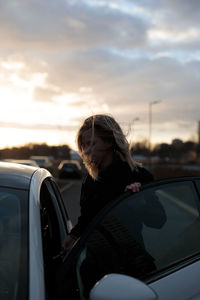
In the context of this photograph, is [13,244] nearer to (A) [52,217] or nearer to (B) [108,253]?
(B) [108,253]

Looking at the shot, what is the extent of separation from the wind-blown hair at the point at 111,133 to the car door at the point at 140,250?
37cm

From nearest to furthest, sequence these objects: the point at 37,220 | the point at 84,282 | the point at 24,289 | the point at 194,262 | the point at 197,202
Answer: the point at 24,289, the point at 84,282, the point at 37,220, the point at 194,262, the point at 197,202

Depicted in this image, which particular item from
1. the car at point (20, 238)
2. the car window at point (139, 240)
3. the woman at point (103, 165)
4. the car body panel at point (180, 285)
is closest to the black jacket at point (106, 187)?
the woman at point (103, 165)

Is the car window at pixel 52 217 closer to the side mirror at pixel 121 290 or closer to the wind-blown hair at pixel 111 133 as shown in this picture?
the wind-blown hair at pixel 111 133

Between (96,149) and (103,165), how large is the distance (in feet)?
0.40

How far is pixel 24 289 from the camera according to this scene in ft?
5.22

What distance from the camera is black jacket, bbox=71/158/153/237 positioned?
87.0 inches

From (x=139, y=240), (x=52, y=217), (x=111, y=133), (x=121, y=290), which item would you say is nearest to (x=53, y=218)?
(x=52, y=217)

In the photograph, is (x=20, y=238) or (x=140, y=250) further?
(x=140, y=250)

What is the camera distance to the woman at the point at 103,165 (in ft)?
7.34

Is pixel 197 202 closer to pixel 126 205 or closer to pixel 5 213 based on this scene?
pixel 126 205

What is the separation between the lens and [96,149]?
2.39 m

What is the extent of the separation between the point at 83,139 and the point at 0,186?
664mm

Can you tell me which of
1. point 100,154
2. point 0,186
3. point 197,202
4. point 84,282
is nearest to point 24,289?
point 84,282
